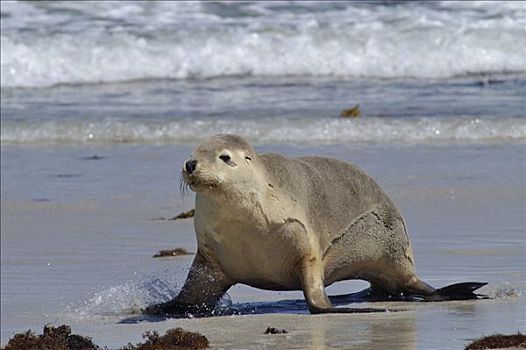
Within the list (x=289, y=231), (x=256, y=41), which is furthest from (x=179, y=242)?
(x=256, y=41)

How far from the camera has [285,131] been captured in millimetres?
11711

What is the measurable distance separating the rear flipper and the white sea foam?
31.4ft

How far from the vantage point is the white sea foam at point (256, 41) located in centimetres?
1611

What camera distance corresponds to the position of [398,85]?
15.1 meters

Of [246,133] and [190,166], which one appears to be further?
[246,133]

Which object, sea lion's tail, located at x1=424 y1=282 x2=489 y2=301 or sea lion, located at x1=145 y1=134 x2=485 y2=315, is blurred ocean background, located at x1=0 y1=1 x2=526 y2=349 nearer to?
sea lion's tail, located at x1=424 y1=282 x2=489 y2=301

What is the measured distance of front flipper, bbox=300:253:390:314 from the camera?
565 cm

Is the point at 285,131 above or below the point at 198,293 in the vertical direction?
above

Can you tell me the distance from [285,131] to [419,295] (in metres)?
5.58

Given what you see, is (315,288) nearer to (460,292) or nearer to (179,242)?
(460,292)

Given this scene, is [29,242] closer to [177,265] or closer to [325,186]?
[177,265]

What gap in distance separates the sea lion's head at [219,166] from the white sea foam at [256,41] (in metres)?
10.4

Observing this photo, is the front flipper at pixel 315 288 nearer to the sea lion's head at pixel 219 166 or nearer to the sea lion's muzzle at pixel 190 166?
the sea lion's head at pixel 219 166

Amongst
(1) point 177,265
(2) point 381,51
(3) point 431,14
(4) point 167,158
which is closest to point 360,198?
(1) point 177,265
